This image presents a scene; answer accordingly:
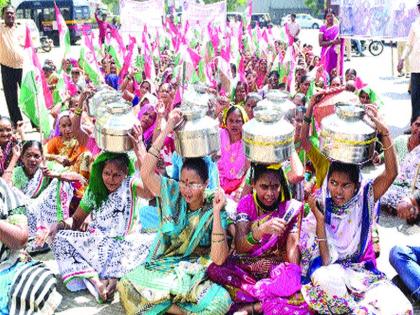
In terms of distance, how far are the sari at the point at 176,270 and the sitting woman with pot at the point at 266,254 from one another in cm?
11

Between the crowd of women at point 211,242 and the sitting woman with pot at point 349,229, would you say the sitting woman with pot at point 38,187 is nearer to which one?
the crowd of women at point 211,242

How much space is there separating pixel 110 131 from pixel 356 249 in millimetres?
1663

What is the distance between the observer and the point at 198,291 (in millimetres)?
3357

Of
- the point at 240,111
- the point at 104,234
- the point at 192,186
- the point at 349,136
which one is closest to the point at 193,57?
the point at 240,111

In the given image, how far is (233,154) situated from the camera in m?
5.21

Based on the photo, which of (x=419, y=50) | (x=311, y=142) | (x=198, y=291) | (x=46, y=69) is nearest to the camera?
(x=198, y=291)

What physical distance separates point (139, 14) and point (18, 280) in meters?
9.34

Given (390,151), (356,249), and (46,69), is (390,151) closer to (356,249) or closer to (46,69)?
(356,249)

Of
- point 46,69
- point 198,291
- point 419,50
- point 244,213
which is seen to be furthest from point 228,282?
point 46,69

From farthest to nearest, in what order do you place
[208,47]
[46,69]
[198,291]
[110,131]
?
[208,47] → [46,69] → [110,131] → [198,291]

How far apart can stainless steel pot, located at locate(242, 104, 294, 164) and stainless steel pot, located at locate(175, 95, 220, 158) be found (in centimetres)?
22

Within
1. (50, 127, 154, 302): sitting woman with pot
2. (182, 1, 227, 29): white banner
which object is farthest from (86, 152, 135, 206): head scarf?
(182, 1, 227, 29): white banner

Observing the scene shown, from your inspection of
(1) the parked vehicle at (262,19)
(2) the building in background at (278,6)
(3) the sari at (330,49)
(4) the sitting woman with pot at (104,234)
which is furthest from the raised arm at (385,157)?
(2) the building in background at (278,6)

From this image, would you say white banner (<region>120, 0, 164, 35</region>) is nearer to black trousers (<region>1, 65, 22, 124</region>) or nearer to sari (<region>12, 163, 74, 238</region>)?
black trousers (<region>1, 65, 22, 124</region>)
